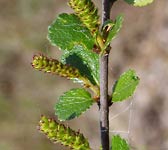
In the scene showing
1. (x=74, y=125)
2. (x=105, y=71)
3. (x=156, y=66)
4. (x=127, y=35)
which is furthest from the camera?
(x=127, y=35)

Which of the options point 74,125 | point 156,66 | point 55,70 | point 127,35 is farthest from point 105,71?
point 127,35

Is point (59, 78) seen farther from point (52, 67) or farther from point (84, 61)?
point (52, 67)

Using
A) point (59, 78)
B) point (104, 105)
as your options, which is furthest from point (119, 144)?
point (59, 78)

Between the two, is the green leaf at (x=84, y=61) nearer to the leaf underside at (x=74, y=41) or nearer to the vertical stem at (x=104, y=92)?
the leaf underside at (x=74, y=41)

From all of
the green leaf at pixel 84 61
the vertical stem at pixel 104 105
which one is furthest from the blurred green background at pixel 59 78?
the vertical stem at pixel 104 105

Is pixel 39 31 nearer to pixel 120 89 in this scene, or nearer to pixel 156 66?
pixel 156 66

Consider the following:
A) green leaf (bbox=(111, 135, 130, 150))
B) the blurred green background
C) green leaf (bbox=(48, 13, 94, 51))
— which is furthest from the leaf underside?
the blurred green background
